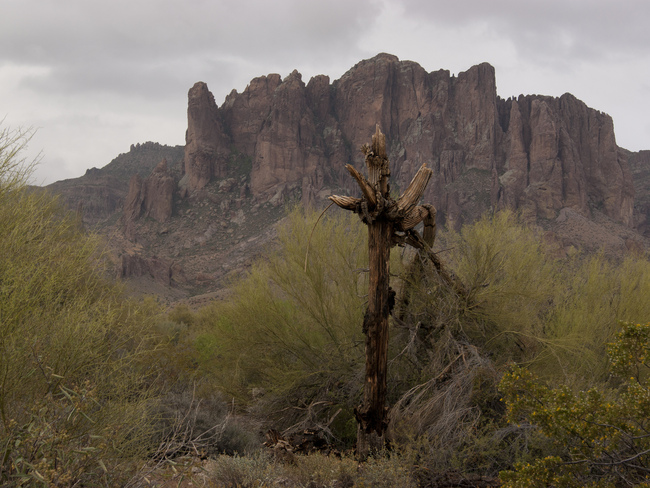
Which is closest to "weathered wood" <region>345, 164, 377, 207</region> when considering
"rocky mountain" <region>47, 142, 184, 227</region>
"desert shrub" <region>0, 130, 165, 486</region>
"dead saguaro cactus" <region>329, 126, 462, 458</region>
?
"dead saguaro cactus" <region>329, 126, 462, 458</region>

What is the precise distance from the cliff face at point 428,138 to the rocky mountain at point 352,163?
0.87 feet

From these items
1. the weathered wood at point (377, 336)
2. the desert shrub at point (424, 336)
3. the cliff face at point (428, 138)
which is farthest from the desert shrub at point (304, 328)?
the cliff face at point (428, 138)

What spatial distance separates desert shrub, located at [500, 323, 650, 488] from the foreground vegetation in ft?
0.06

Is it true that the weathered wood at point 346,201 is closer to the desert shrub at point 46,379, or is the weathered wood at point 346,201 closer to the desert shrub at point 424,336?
the desert shrub at point 424,336

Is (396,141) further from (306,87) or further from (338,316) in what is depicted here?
(338,316)

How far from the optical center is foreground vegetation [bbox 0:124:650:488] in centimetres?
349

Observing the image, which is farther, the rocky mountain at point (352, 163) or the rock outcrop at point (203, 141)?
the rock outcrop at point (203, 141)

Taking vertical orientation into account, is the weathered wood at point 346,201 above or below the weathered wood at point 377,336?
above

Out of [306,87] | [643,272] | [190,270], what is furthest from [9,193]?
[306,87]

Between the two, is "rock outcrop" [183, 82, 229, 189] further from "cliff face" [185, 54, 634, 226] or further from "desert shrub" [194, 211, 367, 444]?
"desert shrub" [194, 211, 367, 444]

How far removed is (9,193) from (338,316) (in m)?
5.72

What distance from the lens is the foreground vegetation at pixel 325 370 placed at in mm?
3492

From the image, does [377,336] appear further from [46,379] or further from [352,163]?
[352,163]

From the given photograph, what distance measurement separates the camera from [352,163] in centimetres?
8756
